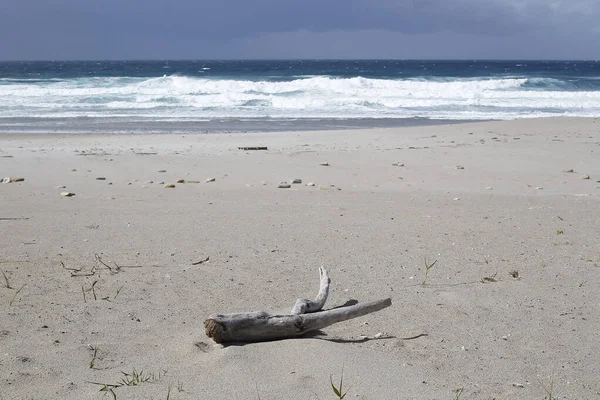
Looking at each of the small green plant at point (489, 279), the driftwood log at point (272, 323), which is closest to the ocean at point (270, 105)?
the small green plant at point (489, 279)

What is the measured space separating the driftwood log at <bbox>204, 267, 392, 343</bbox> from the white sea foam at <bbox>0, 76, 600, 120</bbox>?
19.4m

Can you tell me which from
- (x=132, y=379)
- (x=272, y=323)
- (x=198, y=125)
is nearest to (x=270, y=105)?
(x=198, y=125)

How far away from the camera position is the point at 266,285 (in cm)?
424

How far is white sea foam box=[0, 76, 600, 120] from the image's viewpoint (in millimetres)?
24333

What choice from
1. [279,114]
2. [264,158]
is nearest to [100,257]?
[264,158]

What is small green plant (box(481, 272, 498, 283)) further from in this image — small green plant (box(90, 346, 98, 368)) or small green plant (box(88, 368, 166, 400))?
small green plant (box(90, 346, 98, 368))

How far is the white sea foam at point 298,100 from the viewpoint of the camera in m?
24.3

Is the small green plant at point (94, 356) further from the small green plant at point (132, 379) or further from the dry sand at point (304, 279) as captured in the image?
the small green plant at point (132, 379)

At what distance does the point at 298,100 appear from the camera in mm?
29766

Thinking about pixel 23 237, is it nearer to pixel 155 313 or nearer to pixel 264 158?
pixel 155 313

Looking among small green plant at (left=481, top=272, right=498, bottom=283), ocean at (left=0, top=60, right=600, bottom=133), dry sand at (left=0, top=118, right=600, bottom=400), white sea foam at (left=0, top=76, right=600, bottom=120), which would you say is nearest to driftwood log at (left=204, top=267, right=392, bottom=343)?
dry sand at (left=0, top=118, right=600, bottom=400)

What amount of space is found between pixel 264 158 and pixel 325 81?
29.6m

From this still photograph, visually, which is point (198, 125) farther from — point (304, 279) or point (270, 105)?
point (304, 279)

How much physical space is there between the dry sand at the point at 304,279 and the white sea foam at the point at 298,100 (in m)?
15.3
